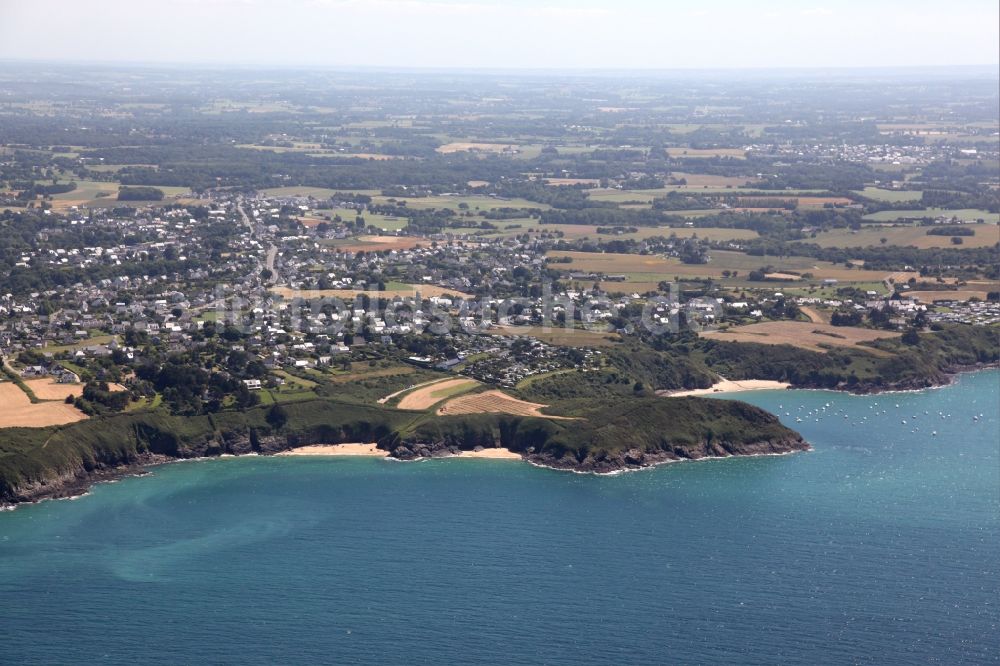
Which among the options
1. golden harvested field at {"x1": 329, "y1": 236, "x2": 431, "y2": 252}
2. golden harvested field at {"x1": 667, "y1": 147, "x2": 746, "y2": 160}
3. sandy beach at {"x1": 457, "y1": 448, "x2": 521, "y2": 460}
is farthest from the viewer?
golden harvested field at {"x1": 667, "y1": 147, "x2": 746, "y2": 160}

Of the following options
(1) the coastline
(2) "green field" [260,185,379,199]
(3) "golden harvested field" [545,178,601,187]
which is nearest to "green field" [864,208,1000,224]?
(3) "golden harvested field" [545,178,601,187]

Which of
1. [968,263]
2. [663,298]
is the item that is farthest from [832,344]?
[968,263]

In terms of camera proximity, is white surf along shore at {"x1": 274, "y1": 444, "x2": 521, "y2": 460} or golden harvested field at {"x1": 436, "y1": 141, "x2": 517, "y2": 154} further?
golden harvested field at {"x1": 436, "y1": 141, "x2": 517, "y2": 154}

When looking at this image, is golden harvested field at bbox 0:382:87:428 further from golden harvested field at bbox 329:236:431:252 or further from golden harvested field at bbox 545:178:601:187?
golden harvested field at bbox 545:178:601:187

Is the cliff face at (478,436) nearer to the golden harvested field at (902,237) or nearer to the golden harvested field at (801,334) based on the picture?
the golden harvested field at (801,334)

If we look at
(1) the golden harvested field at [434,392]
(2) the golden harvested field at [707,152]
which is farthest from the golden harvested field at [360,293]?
(2) the golden harvested field at [707,152]

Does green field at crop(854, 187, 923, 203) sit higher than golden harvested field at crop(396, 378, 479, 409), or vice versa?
green field at crop(854, 187, 923, 203)

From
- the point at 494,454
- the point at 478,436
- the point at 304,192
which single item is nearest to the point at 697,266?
the point at 478,436
